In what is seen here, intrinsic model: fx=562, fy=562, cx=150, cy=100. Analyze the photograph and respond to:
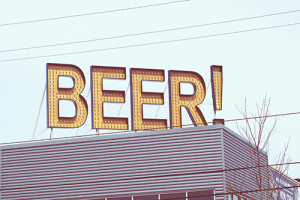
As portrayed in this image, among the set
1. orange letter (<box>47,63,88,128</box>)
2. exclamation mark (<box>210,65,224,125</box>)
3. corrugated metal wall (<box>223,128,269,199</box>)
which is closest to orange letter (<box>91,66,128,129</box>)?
orange letter (<box>47,63,88,128</box>)

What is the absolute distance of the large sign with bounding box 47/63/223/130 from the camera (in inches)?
1145

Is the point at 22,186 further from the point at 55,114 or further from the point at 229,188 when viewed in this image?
the point at 229,188

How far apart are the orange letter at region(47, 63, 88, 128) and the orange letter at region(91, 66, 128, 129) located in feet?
2.31

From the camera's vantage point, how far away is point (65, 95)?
97.8ft

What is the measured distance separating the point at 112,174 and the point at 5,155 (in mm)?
5651

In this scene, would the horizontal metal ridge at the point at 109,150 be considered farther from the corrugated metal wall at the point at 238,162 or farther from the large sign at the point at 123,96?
the large sign at the point at 123,96

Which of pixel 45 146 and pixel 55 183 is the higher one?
pixel 45 146

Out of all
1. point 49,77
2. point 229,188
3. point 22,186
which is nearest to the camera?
point 229,188

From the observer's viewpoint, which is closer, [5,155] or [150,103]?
[5,155]

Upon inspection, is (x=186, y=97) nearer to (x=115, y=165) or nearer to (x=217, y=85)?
(x=217, y=85)

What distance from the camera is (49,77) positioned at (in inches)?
1168

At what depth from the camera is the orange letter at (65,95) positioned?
28.8 meters

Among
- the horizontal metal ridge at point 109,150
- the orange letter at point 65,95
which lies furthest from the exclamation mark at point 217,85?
A: the orange letter at point 65,95

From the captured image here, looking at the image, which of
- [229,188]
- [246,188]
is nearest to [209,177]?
[229,188]
